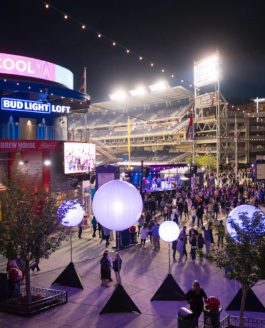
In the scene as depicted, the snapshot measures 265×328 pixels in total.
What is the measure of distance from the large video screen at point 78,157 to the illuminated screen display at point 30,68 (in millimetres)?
5373

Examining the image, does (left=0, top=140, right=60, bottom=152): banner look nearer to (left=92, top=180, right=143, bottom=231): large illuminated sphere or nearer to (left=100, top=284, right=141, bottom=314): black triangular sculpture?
(left=92, top=180, right=143, bottom=231): large illuminated sphere

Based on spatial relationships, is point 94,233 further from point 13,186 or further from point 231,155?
point 231,155

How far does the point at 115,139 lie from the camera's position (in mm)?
91625

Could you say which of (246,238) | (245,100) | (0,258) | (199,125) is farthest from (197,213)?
(245,100)

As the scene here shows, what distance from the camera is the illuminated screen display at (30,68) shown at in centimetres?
2553

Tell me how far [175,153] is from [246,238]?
213 feet

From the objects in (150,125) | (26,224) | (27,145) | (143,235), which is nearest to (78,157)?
(27,145)

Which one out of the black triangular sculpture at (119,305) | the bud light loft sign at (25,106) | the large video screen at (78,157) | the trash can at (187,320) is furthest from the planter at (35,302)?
the large video screen at (78,157)

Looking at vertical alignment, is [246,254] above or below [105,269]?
above

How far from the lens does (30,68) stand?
26.5 m

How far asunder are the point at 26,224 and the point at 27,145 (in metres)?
13.0

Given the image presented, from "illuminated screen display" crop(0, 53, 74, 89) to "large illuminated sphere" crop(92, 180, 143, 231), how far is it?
18.4m

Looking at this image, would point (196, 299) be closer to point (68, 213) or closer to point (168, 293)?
point (168, 293)

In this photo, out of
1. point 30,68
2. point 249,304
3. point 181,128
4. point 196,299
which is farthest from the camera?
point 181,128
